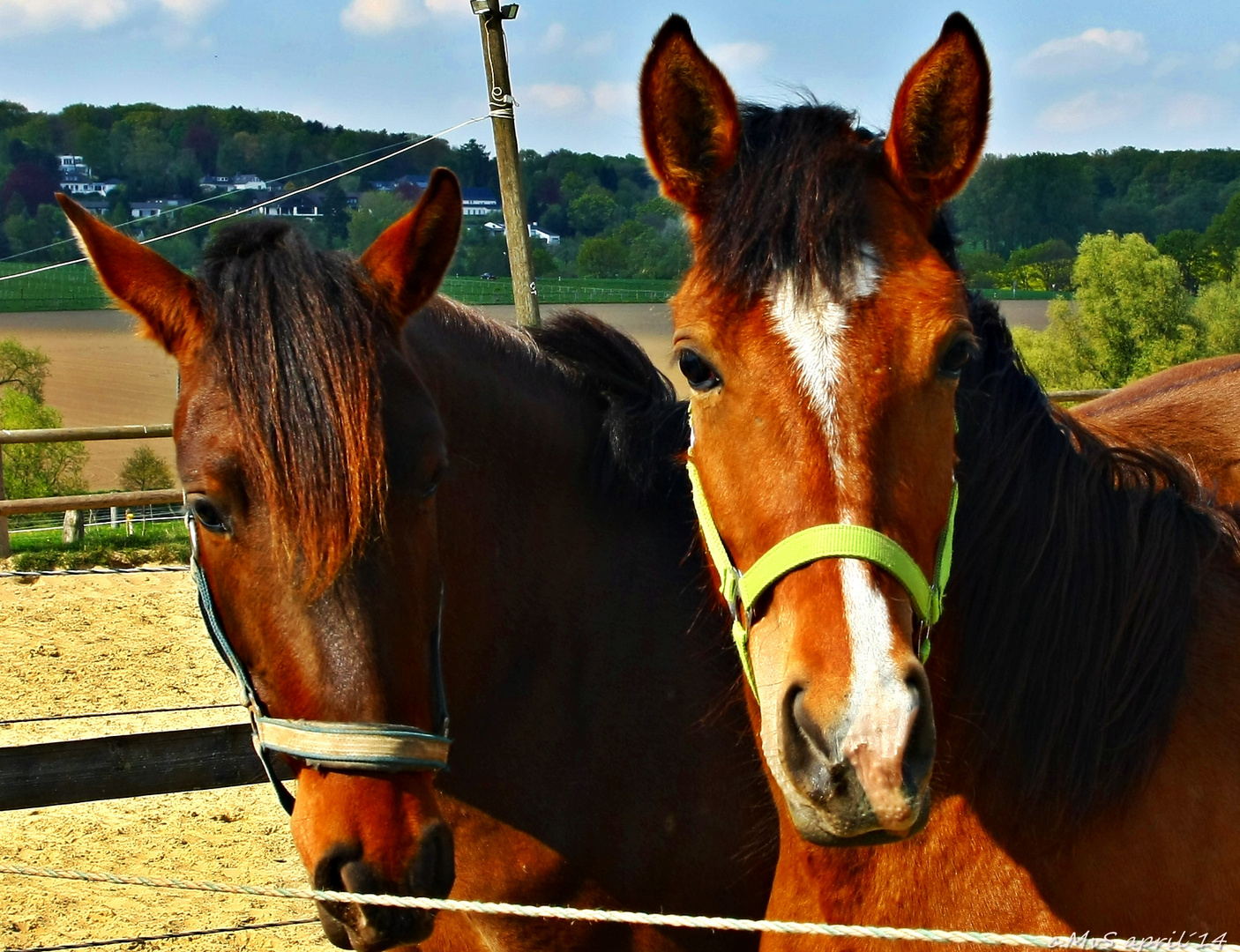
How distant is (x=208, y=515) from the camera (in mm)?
1917

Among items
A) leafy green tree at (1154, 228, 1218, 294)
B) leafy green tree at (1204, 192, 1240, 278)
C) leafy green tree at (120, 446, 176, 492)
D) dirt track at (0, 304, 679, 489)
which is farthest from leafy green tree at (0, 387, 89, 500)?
leafy green tree at (1204, 192, 1240, 278)

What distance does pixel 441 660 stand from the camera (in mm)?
2312

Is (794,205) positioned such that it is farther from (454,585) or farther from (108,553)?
(108,553)

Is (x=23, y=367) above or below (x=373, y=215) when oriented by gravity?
below

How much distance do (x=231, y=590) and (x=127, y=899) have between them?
3.31 metres

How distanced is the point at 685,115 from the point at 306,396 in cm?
89

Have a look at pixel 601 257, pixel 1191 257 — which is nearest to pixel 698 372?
pixel 601 257

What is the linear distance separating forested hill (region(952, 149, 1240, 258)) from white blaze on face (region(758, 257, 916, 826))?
512 millimetres

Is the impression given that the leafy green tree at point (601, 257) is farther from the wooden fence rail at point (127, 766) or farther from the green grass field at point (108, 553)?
the green grass field at point (108, 553)

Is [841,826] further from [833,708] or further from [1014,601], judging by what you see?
[1014,601]

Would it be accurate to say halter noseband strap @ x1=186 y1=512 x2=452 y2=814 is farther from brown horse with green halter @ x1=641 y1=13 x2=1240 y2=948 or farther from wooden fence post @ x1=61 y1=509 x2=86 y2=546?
wooden fence post @ x1=61 y1=509 x2=86 y2=546

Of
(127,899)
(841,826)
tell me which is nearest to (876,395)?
(841,826)

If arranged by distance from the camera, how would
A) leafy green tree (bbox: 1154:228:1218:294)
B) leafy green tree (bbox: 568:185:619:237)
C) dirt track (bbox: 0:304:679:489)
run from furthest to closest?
1. leafy green tree (bbox: 1154:228:1218:294)
2. dirt track (bbox: 0:304:679:489)
3. leafy green tree (bbox: 568:185:619:237)

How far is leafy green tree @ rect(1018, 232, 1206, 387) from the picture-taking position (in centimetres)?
3366
